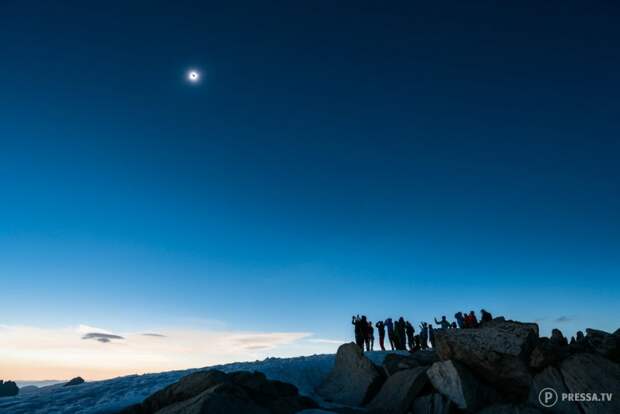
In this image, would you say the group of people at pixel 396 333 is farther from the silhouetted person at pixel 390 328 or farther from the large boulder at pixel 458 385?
the large boulder at pixel 458 385

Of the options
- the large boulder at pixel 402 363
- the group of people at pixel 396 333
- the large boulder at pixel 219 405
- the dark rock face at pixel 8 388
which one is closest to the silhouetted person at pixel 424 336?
the group of people at pixel 396 333

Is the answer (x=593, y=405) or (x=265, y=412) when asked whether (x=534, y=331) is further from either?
(x=265, y=412)

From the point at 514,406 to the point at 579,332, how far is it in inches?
878

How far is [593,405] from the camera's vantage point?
11.5 m

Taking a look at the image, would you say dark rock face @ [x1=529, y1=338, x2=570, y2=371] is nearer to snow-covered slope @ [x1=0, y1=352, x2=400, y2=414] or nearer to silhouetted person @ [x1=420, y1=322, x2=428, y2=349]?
snow-covered slope @ [x1=0, y1=352, x2=400, y2=414]

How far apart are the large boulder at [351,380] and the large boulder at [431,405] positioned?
2.34 metres

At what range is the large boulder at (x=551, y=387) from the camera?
1169cm

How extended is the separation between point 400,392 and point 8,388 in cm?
11711

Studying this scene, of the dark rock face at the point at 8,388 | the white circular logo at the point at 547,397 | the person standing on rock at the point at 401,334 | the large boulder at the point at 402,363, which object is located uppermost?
→ the person standing on rock at the point at 401,334

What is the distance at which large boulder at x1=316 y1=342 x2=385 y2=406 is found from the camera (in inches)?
605

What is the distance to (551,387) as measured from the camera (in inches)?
491

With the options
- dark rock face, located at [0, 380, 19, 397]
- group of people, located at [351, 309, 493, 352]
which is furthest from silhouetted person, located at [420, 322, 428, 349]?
dark rock face, located at [0, 380, 19, 397]

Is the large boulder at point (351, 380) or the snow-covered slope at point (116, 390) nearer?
the snow-covered slope at point (116, 390)

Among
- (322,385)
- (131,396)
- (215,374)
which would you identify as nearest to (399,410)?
(322,385)
